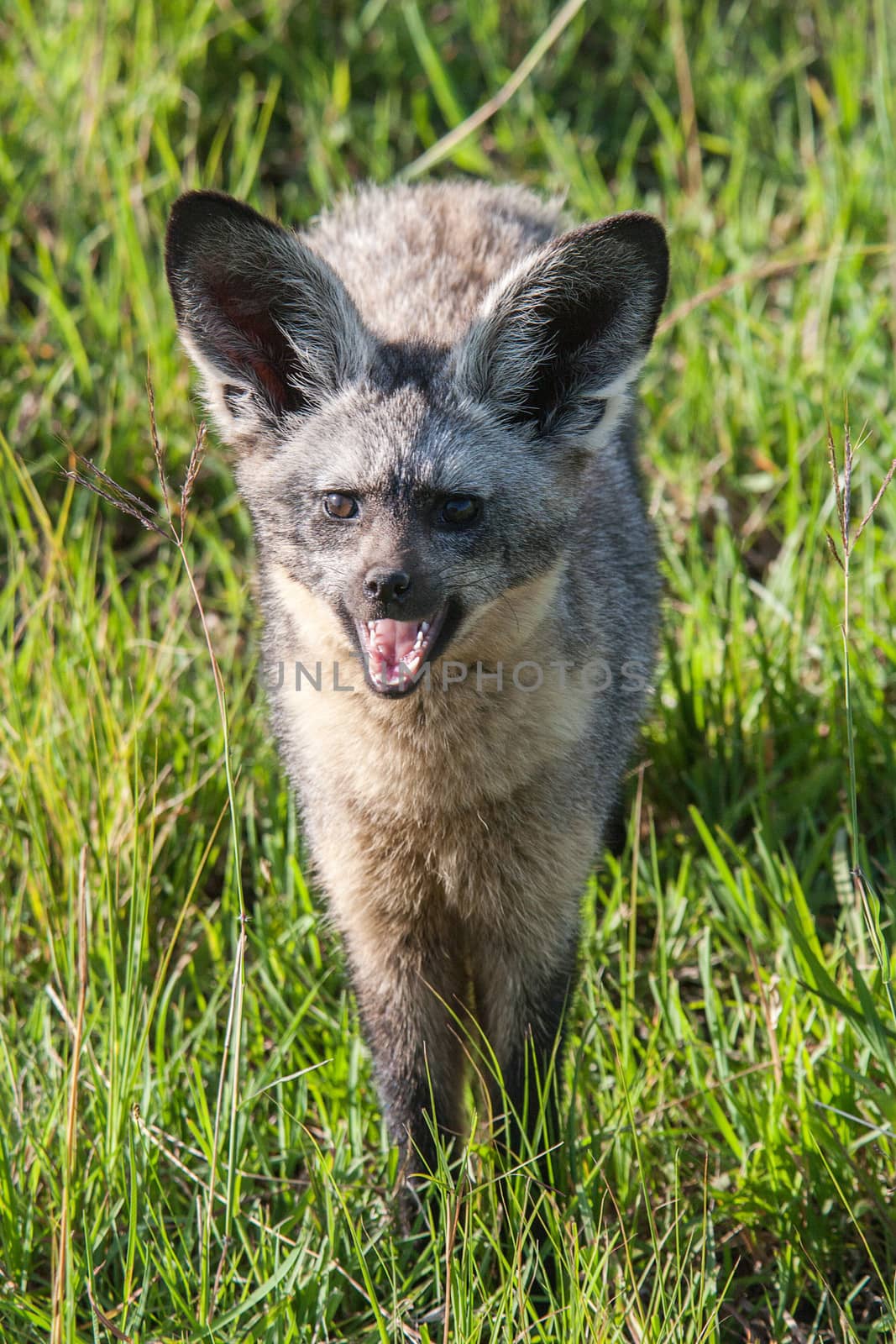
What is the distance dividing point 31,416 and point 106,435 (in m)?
0.34

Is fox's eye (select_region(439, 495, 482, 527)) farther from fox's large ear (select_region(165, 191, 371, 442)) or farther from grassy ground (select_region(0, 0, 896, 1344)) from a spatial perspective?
grassy ground (select_region(0, 0, 896, 1344))

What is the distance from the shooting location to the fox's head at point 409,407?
8.89ft

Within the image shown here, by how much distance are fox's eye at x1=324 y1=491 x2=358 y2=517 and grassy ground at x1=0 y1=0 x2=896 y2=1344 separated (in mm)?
708

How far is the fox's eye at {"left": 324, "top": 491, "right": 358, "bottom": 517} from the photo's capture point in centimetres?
276

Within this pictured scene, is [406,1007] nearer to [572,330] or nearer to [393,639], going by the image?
[393,639]

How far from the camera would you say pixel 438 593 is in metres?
2.64

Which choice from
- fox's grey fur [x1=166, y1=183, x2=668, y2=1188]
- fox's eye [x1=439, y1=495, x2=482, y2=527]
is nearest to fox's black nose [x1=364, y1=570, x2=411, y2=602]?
fox's grey fur [x1=166, y1=183, x2=668, y2=1188]

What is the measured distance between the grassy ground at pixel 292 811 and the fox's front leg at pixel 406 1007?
15 centimetres

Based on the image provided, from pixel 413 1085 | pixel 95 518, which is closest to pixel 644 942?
pixel 413 1085

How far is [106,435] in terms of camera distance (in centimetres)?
464

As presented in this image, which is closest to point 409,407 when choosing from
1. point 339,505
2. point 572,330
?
point 339,505

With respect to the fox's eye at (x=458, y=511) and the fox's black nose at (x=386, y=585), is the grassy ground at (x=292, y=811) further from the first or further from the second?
the fox's eye at (x=458, y=511)

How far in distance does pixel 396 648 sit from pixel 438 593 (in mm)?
148

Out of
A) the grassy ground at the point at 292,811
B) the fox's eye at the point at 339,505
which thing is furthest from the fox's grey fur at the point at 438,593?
the grassy ground at the point at 292,811
